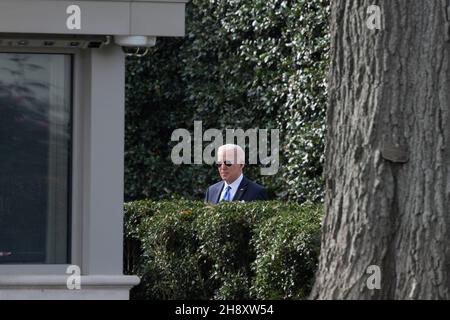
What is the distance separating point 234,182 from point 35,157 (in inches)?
128

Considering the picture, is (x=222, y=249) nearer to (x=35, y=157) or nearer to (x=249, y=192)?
(x=249, y=192)

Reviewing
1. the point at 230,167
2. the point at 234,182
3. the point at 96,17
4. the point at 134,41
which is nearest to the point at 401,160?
the point at 134,41

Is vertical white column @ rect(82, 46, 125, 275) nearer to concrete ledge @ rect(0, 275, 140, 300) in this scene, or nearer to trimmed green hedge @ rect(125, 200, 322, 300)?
concrete ledge @ rect(0, 275, 140, 300)

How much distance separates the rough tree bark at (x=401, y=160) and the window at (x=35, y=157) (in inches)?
106

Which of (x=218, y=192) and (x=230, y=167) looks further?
(x=218, y=192)

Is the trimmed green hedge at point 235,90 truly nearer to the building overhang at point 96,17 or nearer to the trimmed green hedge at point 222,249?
the trimmed green hedge at point 222,249

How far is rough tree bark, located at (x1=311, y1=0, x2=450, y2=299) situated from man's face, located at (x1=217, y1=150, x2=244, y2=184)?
4853mm

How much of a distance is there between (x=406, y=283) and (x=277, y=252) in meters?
2.49

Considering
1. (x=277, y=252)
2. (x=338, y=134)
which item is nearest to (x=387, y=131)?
(x=338, y=134)

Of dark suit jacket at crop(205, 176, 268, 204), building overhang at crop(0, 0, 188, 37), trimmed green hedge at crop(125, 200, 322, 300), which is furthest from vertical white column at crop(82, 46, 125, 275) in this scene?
dark suit jacket at crop(205, 176, 268, 204)

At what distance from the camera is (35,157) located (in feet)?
25.1

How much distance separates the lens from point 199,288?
935 centimetres

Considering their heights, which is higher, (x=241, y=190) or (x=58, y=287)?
(x=241, y=190)

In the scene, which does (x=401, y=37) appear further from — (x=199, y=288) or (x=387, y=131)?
(x=199, y=288)
